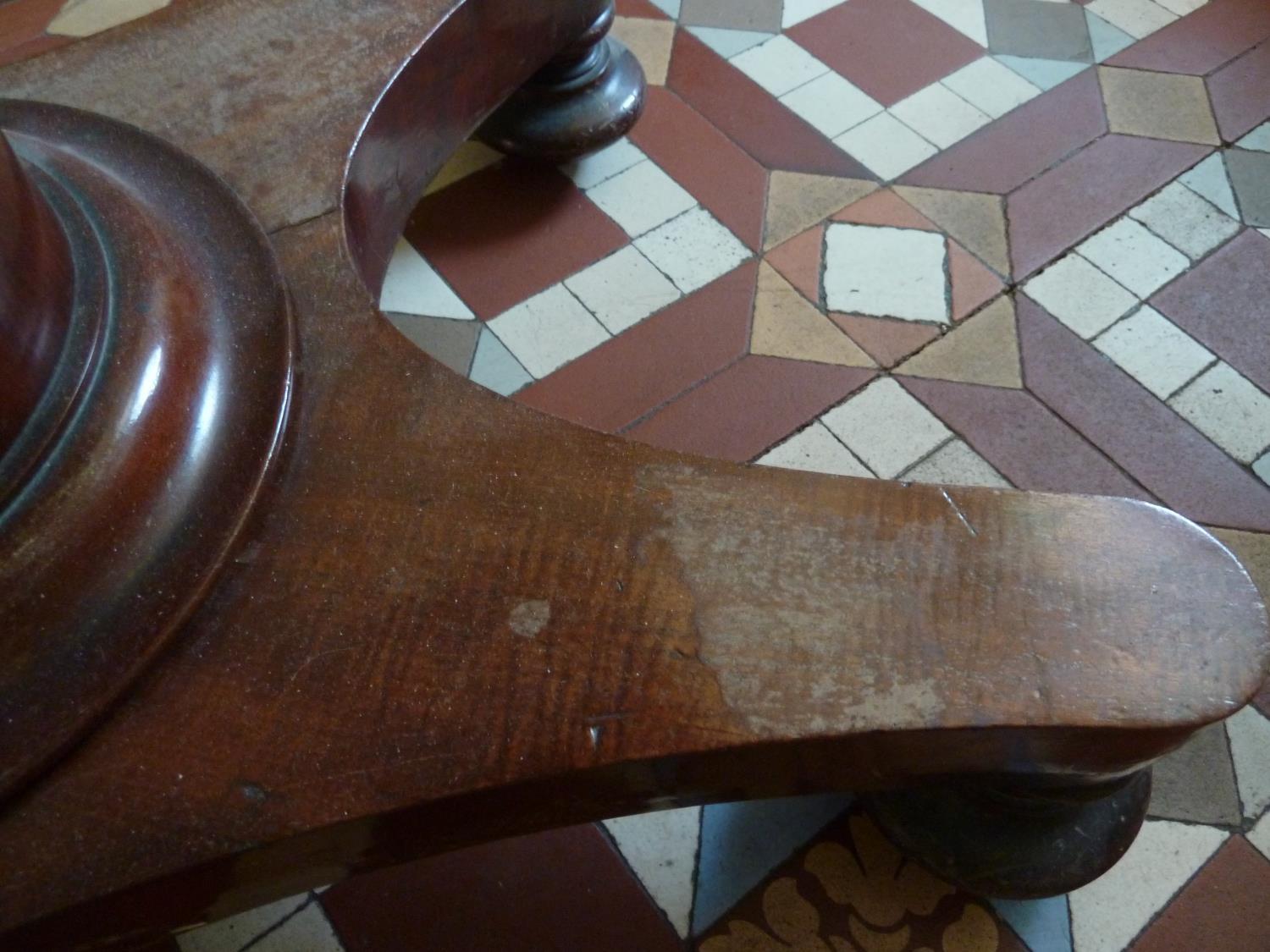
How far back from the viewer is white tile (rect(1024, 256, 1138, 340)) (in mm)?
1682

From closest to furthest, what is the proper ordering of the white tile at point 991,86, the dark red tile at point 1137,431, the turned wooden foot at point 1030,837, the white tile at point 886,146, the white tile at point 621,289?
the turned wooden foot at point 1030,837, the dark red tile at point 1137,431, the white tile at point 621,289, the white tile at point 886,146, the white tile at point 991,86

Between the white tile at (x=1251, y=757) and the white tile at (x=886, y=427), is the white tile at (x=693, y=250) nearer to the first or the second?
the white tile at (x=886, y=427)

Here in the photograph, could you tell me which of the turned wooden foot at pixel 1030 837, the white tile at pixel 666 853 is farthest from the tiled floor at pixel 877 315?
the turned wooden foot at pixel 1030 837

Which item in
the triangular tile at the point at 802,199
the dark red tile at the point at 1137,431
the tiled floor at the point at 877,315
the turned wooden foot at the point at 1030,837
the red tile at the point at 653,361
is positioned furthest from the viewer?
the triangular tile at the point at 802,199

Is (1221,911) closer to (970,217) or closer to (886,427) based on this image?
(886,427)

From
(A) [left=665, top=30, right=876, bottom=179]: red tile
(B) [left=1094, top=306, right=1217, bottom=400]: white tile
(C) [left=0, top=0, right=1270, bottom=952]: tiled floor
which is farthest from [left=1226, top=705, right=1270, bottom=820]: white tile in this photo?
(A) [left=665, top=30, right=876, bottom=179]: red tile

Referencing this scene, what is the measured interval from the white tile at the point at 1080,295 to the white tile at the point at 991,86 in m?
0.43

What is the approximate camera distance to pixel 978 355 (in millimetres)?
1637

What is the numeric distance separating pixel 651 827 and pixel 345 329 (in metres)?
0.72

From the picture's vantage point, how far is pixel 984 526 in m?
0.72

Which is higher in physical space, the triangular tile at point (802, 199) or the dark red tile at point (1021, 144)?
the triangular tile at point (802, 199)

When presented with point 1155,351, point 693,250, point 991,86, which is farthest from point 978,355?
point 991,86

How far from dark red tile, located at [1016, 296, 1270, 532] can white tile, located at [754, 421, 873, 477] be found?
0.33 meters

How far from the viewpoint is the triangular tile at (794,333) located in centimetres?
164
